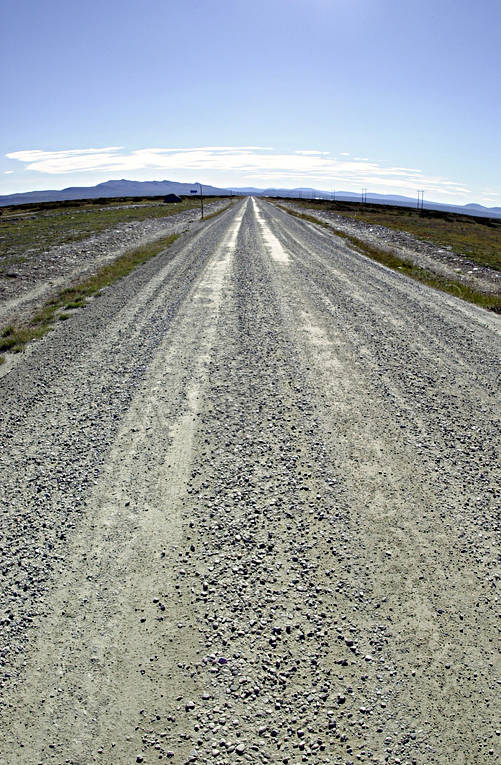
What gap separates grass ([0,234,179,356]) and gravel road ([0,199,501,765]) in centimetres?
217

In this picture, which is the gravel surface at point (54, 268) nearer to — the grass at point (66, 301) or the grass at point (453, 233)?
the grass at point (66, 301)

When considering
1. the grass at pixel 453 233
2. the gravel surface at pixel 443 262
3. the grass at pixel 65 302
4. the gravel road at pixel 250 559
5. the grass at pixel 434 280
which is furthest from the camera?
the grass at pixel 453 233

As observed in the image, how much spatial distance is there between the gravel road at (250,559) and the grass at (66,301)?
217cm

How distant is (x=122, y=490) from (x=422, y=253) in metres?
27.0

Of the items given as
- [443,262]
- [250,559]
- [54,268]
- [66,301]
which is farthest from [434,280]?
[250,559]

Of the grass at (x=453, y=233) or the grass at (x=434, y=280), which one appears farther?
the grass at (x=453, y=233)

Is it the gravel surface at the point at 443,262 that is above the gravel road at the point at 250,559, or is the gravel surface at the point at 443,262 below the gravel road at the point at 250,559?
above

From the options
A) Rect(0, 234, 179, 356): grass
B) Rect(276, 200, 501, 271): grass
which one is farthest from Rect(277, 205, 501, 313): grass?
Rect(0, 234, 179, 356): grass

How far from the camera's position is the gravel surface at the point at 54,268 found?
15235mm

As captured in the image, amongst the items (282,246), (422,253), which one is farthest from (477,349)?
(422,253)

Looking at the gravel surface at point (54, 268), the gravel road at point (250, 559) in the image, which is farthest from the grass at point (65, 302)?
the gravel road at point (250, 559)

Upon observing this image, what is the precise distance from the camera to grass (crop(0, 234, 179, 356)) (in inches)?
439

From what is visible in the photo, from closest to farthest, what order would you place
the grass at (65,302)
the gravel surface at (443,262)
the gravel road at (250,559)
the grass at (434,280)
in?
the gravel road at (250,559)
the grass at (65,302)
the grass at (434,280)
the gravel surface at (443,262)

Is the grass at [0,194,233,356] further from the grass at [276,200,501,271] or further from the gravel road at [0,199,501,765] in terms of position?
the grass at [276,200,501,271]
